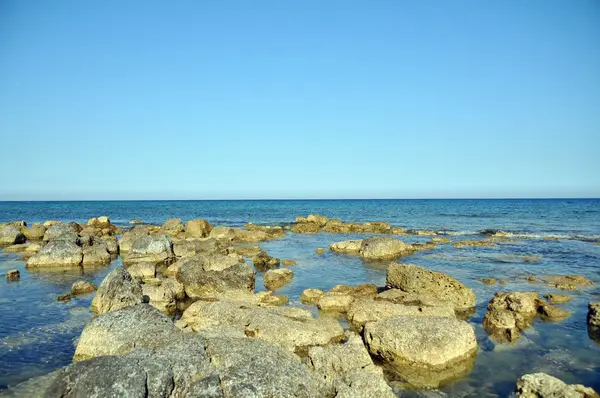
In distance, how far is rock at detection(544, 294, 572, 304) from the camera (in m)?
16.9

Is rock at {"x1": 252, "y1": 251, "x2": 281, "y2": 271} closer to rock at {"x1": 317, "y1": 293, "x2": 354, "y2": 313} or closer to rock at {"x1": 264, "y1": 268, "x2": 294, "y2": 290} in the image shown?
rock at {"x1": 264, "y1": 268, "x2": 294, "y2": 290}

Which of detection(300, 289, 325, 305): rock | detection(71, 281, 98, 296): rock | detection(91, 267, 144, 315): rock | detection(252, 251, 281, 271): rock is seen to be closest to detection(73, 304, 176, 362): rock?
detection(91, 267, 144, 315): rock

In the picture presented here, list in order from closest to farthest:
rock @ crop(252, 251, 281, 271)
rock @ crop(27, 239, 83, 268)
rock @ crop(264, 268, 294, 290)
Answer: rock @ crop(264, 268, 294, 290)
rock @ crop(27, 239, 83, 268)
rock @ crop(252, 251, 281, 271)

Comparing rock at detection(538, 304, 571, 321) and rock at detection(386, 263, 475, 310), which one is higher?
rock at detection(386, 263, 475, 310)

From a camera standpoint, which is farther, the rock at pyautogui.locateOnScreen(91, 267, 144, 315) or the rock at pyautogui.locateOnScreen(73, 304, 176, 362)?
the rock at pyautogui.locateOnScreen(91, 267, 144, 315)

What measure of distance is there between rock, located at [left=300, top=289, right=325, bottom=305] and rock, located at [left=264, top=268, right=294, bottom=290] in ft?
8.51

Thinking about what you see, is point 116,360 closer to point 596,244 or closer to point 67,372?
point 67,372

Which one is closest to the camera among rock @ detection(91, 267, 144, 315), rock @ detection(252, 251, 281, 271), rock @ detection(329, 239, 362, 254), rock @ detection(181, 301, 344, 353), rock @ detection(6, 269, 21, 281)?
rock @ detection(181, 301, 344, 353)

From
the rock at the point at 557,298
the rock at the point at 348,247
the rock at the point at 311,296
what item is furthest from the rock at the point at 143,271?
the rock at the point at 557,298

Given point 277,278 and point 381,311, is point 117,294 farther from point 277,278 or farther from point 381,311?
point 381,311

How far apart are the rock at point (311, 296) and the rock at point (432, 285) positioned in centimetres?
332

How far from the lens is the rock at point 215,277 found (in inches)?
712

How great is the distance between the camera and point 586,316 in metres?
14.9

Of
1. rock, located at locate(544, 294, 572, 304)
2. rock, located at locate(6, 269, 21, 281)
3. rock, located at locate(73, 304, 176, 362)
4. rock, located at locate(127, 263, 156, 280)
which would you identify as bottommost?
rock, located at locate(6, 269, 21, 281)
